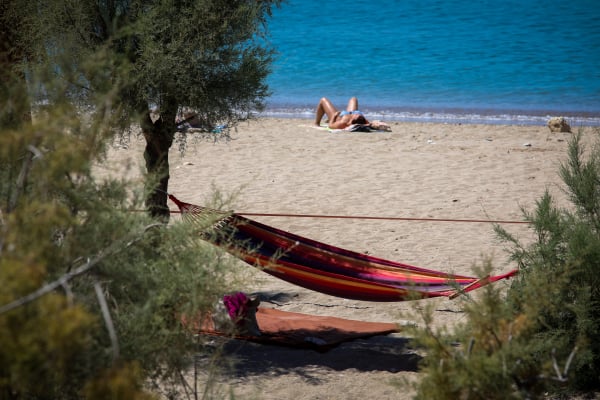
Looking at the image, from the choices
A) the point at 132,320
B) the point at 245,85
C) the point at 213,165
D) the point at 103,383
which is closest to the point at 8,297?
the point at 103,383

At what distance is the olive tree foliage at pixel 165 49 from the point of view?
4.12 meters

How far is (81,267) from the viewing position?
6.36 ft

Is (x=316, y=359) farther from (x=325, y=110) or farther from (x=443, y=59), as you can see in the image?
(x=443, y=59)

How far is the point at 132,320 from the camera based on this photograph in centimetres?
230

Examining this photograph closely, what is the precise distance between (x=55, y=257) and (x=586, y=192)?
9.24 feet

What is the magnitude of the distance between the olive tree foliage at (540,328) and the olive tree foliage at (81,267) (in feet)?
2.78

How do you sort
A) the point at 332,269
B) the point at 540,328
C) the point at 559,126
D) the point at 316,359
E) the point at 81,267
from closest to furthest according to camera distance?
the point at 81,267, the point at 540,328, the point at 316,359, the point at 332,269, the point at 559,126

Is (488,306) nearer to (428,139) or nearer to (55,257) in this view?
(55,257)

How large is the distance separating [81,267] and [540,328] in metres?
2.48

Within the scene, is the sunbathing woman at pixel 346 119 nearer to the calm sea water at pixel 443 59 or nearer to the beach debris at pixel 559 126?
the beach debris at pixel 559 126

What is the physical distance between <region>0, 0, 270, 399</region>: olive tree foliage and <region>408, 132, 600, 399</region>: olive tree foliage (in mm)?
848

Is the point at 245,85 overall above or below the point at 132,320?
above

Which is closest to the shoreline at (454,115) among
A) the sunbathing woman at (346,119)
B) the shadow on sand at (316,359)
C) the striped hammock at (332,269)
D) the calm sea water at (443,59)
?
the calm sea water at (443,59)

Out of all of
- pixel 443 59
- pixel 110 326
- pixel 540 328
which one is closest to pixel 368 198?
pixel 540 328
